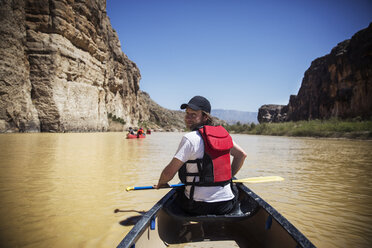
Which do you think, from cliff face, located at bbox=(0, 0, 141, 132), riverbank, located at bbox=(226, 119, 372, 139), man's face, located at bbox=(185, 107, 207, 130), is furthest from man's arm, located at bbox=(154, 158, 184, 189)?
riverbank, located at bbox=(226, 119, 372, 139)

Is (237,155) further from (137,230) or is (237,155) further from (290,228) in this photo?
(137,230)

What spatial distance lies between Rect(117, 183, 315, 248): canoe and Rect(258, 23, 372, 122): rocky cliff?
37.3m

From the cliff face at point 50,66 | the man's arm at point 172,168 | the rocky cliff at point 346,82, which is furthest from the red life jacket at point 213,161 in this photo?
the rocky cliff at point 346,82

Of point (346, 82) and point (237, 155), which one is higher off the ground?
point (346, 82)

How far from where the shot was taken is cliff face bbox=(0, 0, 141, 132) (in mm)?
16547

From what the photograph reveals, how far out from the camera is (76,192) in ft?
11.5

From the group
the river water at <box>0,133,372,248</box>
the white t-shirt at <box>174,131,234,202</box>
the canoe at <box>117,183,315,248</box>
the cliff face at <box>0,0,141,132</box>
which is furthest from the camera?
the cliff face at <box>0,0,141,132</box>

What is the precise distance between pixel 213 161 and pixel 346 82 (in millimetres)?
46117

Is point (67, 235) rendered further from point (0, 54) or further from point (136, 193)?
point (0, 54)

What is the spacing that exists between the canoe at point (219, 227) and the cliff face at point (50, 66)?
18.6 metres

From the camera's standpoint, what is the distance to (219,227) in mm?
2109

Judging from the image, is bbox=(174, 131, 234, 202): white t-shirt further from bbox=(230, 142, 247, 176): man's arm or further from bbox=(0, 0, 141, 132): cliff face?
bbox=(0, 0, 141, 132): cliff face

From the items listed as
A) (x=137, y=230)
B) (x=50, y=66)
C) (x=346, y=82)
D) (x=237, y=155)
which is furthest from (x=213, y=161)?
(x=346, y=82)

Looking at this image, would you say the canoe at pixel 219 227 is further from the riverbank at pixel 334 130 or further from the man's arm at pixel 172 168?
the riverbank at pixel 334 130
